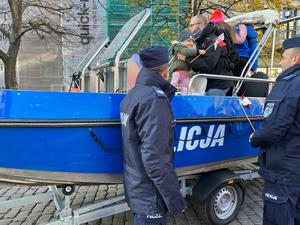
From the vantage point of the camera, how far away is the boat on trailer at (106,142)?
2881 mm

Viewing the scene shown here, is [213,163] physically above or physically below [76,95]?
below

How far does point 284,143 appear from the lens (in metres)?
3.01

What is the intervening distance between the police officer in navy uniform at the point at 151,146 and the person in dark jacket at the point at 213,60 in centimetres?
136

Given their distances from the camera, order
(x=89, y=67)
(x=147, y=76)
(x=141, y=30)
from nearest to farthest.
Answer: (x=147, y=76) < (x=141, y=30) < (x=89, y=67)

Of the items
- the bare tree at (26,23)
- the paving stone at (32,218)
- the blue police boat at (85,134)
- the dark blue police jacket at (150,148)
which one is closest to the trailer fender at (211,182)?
the blue police boat at (85,134)

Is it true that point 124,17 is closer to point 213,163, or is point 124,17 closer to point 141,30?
point 141,30

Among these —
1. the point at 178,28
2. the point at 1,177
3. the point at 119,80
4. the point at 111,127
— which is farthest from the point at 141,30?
the point at 178,28

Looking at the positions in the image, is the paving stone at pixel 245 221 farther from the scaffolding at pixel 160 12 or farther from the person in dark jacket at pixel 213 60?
the scaffolding at pixel 160 12

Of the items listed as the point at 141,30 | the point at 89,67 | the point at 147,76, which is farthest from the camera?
the point at 89,67

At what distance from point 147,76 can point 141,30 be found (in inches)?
72.9

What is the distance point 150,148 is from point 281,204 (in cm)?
128

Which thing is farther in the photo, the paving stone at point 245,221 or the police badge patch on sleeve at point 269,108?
the paving stone at point 245,221

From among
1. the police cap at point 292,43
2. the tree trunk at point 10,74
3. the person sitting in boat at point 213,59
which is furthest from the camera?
the tree trunk at point 10,74

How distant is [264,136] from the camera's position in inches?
118
